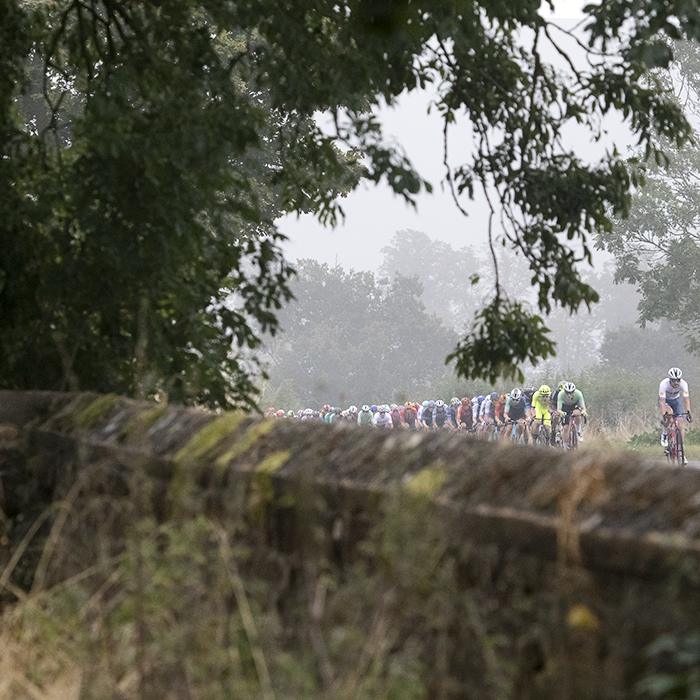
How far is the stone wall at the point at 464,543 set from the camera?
2.29 m

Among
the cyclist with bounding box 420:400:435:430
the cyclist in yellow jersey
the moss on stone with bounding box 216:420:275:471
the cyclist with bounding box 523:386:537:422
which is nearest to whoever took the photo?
the moss on stone with bounding box 216:420:275:471

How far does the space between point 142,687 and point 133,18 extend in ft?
17.6

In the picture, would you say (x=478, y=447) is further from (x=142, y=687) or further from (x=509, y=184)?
(x=509, y=184)

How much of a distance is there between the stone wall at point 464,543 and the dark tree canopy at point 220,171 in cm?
142

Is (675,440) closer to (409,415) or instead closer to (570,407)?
(570,407)

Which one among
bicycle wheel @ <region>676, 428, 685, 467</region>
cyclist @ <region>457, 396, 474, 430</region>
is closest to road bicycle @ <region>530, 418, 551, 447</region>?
bicycle wheel @ <region>676, 428, 685, 467</region>

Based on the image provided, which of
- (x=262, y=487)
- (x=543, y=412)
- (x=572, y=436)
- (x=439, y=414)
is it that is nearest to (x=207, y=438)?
(x=262, y=487)

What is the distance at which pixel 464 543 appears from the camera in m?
2.60

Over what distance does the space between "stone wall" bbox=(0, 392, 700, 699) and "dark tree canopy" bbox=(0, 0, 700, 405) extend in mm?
1416

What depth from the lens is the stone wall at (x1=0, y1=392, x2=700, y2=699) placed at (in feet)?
7.51

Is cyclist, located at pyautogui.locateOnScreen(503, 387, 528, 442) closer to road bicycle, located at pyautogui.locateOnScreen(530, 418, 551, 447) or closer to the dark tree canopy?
road bicycle, located at pyautogui.locateOnScreen(530, 418, 551, 447)

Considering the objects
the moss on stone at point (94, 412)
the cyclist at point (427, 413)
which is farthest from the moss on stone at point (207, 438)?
the cyclist at point (427, 413)

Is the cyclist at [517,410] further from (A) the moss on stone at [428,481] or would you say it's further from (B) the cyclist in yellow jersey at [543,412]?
(A) the moss on stone at [428,481]

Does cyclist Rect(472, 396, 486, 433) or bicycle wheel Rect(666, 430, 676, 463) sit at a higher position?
cyclist Rect(472, 396, 486, 433)
